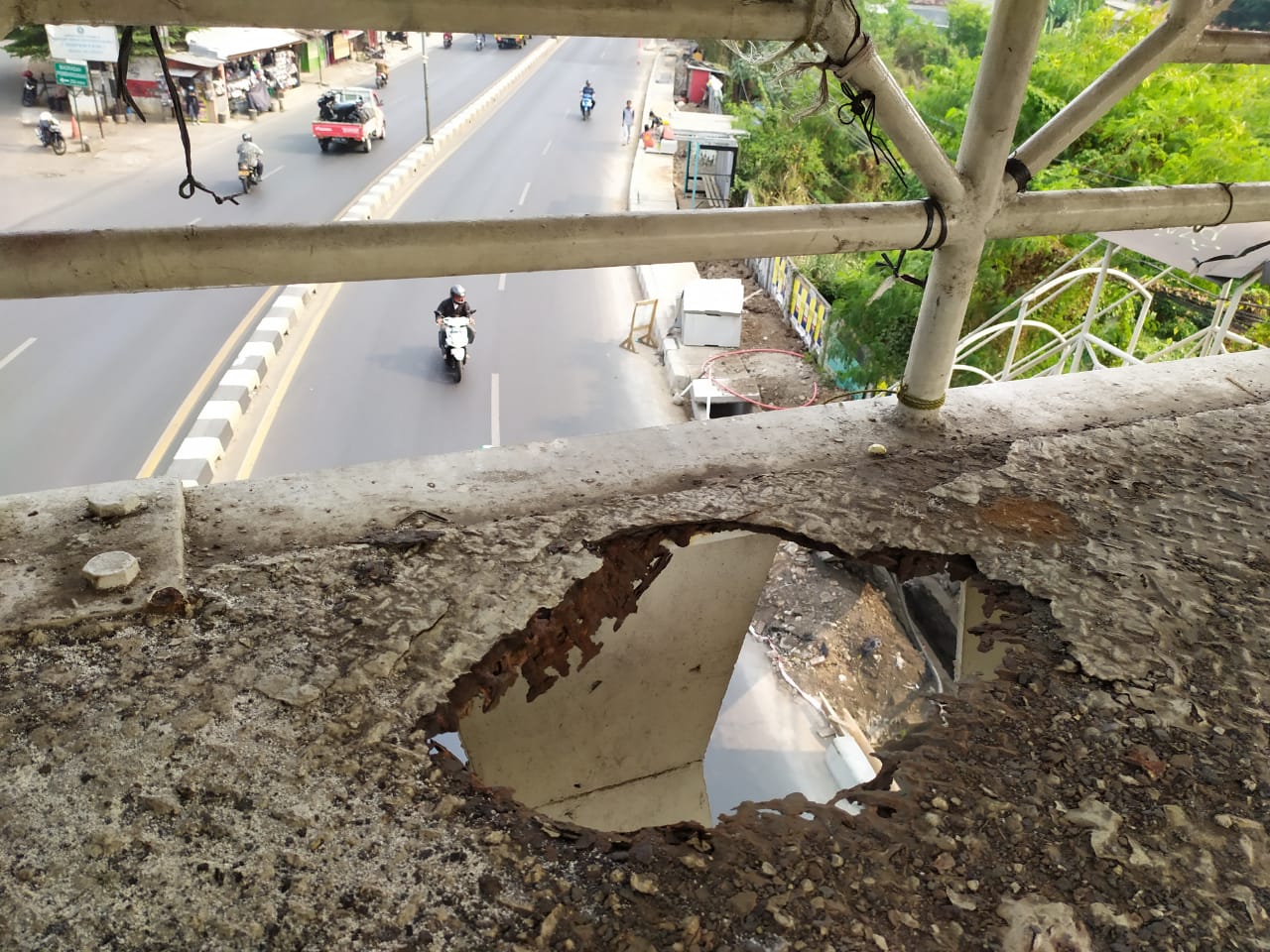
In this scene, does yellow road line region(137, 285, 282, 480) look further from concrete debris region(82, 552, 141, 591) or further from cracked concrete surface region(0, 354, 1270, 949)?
cracked concrete surface region(0, 354, 1270, 949)

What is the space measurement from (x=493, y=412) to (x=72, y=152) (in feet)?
32.0

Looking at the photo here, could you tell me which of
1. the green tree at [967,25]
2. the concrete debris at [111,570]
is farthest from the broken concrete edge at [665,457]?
the green tree at [967,25]

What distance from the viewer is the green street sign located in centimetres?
1389

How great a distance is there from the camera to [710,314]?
39.4 feet

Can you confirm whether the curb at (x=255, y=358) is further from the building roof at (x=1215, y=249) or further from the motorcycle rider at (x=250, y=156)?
the building roof at (x=1215, y=249)

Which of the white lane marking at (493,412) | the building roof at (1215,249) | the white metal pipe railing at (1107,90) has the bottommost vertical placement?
the white lane marking at (493,412)

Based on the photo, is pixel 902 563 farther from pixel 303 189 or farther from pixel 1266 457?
pixel 303 189

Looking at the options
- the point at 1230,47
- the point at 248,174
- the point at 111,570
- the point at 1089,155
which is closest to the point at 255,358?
the point at 248,174

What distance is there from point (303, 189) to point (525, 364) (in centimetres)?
622

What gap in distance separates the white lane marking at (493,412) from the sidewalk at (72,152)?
6.21 m

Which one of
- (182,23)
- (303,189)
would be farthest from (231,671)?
(303,189)

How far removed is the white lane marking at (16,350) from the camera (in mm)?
9789

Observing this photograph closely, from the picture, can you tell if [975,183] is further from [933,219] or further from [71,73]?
[71,73]

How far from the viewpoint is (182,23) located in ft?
6.56
